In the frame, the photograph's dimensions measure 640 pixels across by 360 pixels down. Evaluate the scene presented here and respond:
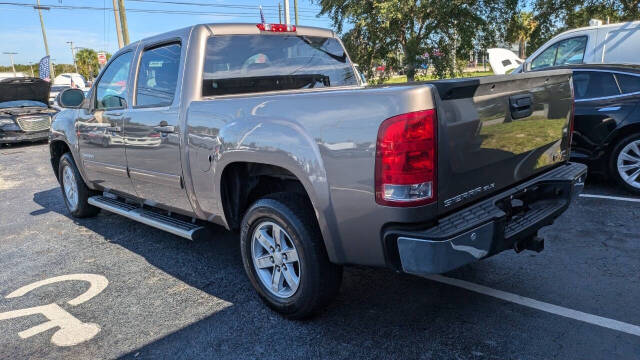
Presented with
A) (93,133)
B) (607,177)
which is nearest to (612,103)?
(607,177)

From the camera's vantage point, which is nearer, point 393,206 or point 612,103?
point 393,206

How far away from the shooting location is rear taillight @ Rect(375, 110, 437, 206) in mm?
2238

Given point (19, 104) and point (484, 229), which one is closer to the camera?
point (484, 229)

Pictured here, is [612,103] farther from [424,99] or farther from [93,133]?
[93,133]

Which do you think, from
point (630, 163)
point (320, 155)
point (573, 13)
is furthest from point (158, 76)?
point (573, 13)

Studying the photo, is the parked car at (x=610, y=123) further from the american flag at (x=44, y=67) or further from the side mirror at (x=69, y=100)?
the american flag at (x=44, y=67)

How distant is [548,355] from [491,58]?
380 inches

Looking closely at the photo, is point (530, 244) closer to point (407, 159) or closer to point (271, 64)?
point (407, 159)

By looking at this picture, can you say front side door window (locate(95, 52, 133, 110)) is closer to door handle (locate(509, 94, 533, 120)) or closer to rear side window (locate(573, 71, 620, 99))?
door handle (locate(509, 94, 533, 120))

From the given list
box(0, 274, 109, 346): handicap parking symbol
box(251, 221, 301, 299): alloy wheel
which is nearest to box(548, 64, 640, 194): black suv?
box(251, 221, 301, 299): alloy wheel

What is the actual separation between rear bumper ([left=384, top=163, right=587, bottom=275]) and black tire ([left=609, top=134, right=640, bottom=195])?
3.05 m

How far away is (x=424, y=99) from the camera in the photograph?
2236 millimetres

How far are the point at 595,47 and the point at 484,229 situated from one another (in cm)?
800

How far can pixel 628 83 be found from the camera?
18.3 feet
